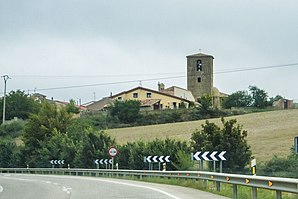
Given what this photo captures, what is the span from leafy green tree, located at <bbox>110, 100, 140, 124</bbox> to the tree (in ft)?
91.7

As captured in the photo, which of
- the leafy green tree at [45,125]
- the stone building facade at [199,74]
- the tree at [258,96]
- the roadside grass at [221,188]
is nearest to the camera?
the roadside grass at [221,188]

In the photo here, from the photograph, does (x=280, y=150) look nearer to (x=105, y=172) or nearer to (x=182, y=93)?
(x=105, y=172)

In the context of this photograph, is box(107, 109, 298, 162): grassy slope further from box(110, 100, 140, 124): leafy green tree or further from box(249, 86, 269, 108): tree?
box(249, 86, 269, 108): tree

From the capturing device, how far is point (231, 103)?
141 m

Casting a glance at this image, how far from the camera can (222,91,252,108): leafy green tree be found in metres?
140

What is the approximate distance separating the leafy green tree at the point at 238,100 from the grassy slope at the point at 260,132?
44.9 m

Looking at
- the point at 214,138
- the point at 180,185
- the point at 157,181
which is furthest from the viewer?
the point at 214,138

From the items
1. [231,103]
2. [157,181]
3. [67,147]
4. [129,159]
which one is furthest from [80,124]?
[231,103]

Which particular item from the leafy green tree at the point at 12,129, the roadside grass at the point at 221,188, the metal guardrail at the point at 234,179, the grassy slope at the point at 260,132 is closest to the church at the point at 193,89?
the leafy green tree at the point at 12,129

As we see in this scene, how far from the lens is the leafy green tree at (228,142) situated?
3991 cm

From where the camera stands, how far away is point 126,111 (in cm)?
11431

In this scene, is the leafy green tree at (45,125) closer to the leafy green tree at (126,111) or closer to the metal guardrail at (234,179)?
the leafy green tree at (126,111)

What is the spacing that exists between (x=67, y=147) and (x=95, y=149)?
26.5 feet

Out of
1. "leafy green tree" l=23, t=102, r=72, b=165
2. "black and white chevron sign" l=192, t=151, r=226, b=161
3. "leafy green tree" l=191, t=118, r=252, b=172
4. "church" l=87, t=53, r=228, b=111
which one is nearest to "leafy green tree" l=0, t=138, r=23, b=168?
"leafy green tree" l=23, t=102, r=72, b=165
